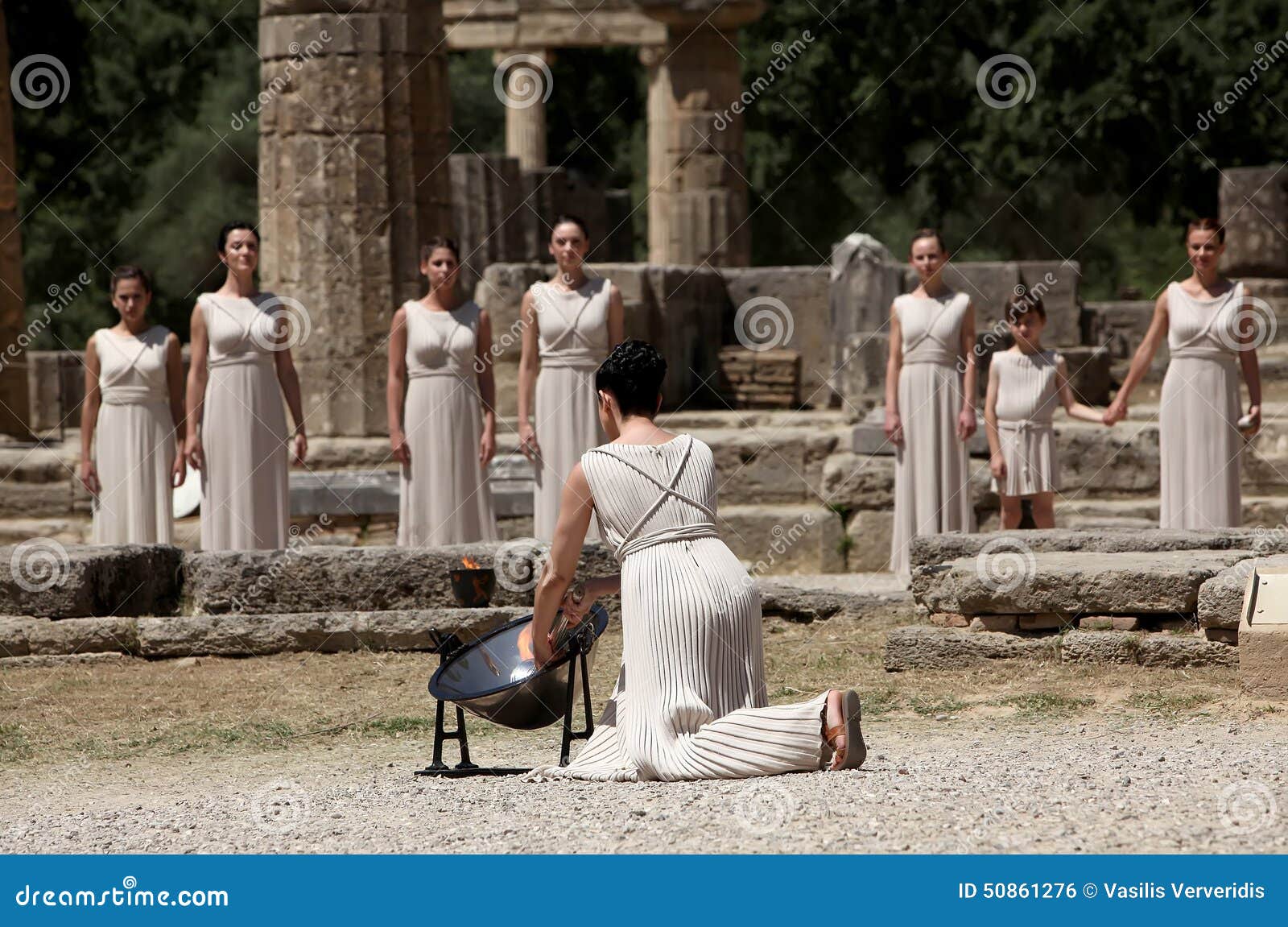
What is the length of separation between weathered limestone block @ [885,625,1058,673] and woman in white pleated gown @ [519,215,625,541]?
2261 millimetres

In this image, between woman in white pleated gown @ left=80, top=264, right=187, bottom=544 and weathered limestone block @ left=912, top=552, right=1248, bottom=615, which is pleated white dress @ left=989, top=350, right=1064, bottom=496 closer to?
weathered limestone block @ left=912, top=552, right=1248, bottom=615

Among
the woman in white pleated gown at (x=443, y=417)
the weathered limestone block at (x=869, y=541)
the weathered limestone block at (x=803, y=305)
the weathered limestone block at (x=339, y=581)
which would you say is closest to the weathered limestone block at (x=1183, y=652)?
the weathered limestone block at (x=339, y=581)

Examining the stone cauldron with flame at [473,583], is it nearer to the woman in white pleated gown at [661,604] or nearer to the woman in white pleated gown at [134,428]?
the woman in white pleated gown at [661,604]

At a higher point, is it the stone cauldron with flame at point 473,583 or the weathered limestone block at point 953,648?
the stone cauldron with flame at point 473,583

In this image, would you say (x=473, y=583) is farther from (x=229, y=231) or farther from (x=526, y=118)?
(x=526, y=118)

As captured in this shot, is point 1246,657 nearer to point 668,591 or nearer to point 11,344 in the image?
point 668,591

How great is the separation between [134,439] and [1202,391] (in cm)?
538

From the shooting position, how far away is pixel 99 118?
2911 centimetres

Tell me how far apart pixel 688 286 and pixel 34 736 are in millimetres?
9075

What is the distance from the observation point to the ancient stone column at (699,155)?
19.8 meters

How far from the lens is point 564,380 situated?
371 inches

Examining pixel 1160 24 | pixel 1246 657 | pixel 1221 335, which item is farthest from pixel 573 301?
pixel 1160 24

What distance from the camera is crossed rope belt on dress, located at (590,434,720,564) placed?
17.3 feet

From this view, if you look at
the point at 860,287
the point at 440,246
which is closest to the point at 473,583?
the point at 440,246
